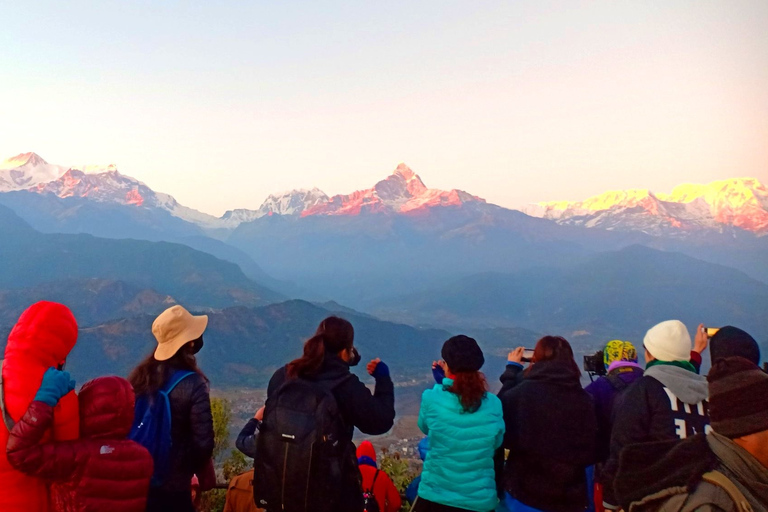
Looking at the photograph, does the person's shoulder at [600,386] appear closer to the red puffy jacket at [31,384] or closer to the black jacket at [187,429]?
the black jacket at [187,429]

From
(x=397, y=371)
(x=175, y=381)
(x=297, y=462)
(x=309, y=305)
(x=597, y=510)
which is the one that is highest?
(x=175, y=381)

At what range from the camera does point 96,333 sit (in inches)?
4112

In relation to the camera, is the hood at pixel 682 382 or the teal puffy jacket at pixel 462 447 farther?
the teal puffy jacket at pixel 462 447

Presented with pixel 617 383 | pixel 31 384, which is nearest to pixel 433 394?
pixel 617 383

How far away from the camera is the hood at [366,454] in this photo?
430cm

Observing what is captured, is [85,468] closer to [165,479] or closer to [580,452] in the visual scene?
[165,479]

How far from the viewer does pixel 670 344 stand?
139 inches

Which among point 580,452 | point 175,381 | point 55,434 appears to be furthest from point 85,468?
point 580,452

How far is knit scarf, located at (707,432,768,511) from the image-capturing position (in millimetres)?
1783

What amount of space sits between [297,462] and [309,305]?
490 ft

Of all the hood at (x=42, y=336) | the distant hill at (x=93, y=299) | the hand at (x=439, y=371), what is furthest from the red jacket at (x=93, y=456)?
the distant hill at (x=93, y=299)

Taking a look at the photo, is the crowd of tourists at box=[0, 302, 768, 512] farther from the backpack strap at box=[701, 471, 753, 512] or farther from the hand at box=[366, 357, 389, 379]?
the backpack strap at box=[701, 471, 753, 512]

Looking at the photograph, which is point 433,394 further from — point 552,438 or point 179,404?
point 179,404

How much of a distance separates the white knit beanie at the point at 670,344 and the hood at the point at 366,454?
2.33 meters
